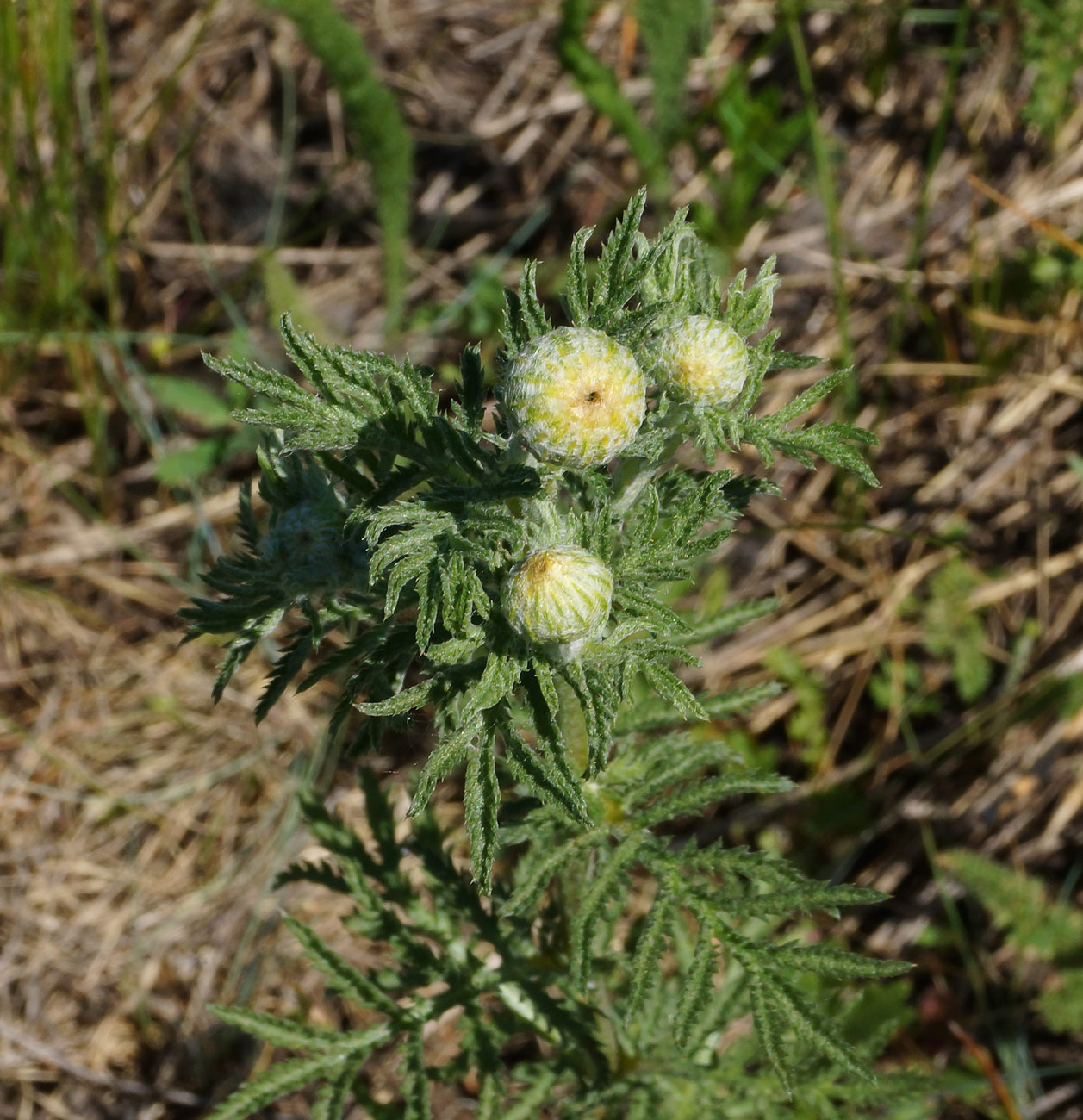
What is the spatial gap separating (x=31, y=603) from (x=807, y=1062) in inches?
143

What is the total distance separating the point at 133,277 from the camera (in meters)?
5.60

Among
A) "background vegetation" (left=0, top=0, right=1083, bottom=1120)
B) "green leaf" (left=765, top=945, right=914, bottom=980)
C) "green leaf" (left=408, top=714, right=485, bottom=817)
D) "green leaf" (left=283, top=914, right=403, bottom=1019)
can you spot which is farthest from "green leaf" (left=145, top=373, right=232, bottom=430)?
"green leaf" (left=765, top=945, right=914, bottom=980)

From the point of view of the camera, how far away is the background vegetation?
4301 millimetres

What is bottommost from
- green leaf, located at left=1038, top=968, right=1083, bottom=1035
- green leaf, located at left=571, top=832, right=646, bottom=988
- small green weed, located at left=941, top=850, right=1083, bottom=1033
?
green leaf, located at left=1038, top=968, right=1083, bottom=1035

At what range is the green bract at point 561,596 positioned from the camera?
1.76 m

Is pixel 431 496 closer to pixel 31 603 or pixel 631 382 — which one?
pixel 631 382

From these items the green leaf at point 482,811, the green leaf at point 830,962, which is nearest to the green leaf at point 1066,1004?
the green leaf at point 830,962

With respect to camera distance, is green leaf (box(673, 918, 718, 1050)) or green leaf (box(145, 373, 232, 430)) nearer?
green leaf (box(673, 918, 718, 1050))

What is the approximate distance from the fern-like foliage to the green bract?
7 cm

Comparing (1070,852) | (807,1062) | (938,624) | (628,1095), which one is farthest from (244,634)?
(1070,852)

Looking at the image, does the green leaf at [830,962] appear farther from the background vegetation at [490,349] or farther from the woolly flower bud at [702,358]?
the background vegetation at [490,349]

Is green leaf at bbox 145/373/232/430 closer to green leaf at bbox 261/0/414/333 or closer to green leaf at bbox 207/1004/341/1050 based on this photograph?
green leaf at bbox 261/0/414/333

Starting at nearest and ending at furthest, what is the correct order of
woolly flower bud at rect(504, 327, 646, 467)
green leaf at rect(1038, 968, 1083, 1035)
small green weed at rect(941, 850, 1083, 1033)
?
woolly flower bud at rect(504, 327, 646, 467), green leaf at rect(1038, 968, 1083, 1035), small green weed at rect(941, 850, 1083, 1033)

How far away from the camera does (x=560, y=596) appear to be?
1.76 m
